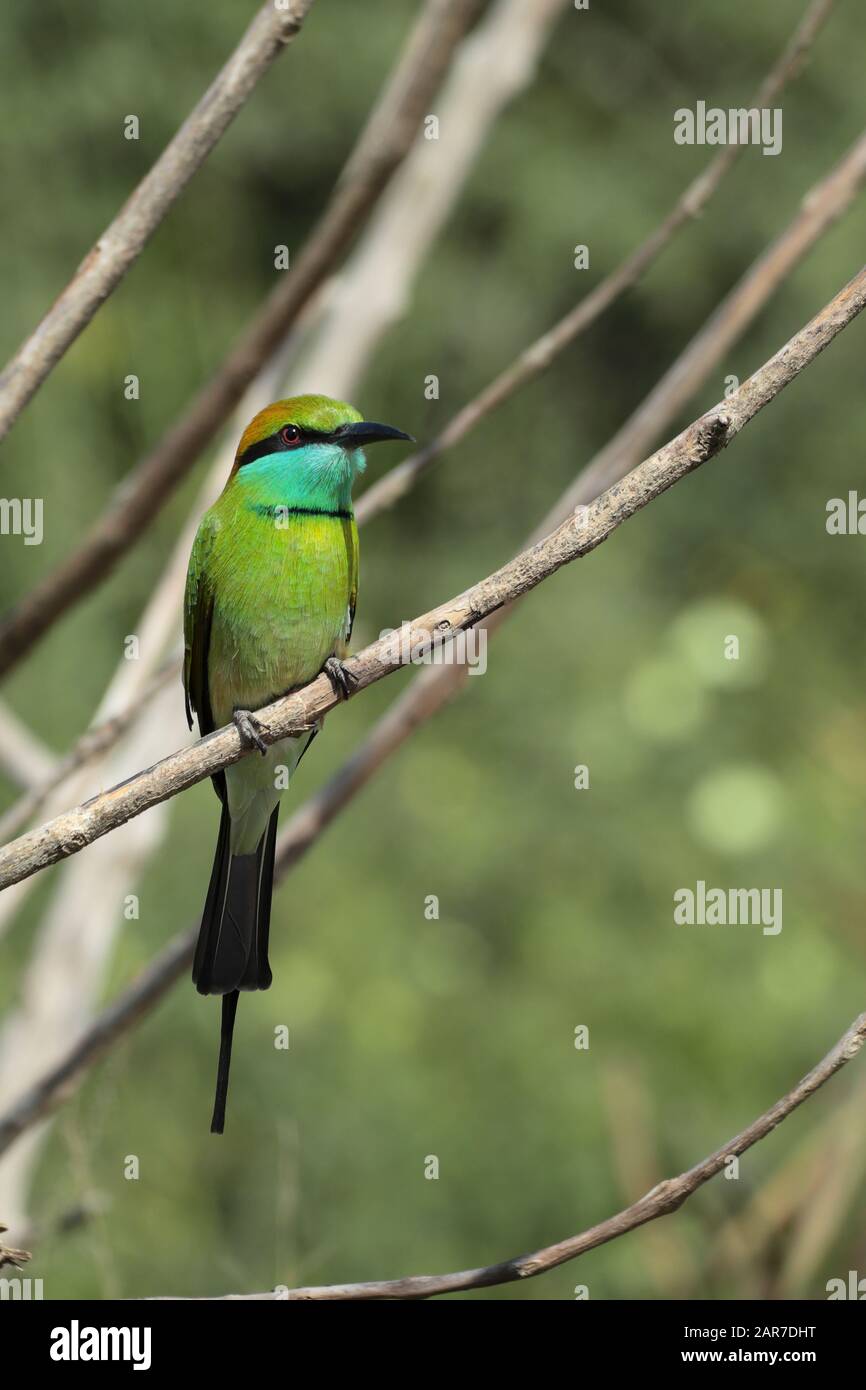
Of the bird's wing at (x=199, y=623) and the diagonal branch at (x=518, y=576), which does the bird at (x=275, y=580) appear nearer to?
the bird's wing at (x=199, y=623)

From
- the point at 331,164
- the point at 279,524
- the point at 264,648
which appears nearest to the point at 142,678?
the point at 264,648

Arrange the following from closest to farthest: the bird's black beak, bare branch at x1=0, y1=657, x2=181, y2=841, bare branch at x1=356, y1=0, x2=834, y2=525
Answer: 1. bare branch at x1=0, y1=657, x2=181, y2=841
2. bare branch at x1=356, y1=0, x2=834, y2=525
3. the bird's black beak

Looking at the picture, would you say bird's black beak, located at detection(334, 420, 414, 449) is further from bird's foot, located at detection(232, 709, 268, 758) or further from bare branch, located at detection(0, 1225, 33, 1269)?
bare branch, located at detection(0, 1225, 33, 1269)

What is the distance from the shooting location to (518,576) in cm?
171

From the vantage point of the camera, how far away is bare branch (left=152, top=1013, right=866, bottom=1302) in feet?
5.10

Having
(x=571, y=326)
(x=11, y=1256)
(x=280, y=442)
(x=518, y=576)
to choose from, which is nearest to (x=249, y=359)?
(x=280, y=442)

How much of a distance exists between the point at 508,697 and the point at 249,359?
3.77 meters

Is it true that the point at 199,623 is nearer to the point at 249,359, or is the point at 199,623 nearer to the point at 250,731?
the point at 249,359

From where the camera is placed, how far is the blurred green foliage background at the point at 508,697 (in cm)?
459

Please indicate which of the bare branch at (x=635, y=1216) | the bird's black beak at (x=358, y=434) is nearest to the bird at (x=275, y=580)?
the bird's black beak at (x=358, y=434)

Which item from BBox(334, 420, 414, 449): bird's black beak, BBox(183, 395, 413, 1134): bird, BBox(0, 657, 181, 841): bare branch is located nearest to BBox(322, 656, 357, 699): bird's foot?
BBox(0, 657, 181, 841): bare branch

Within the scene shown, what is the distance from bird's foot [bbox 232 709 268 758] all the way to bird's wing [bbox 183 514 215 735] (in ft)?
2.35

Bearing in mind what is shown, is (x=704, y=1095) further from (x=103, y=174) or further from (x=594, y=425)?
(x=103, y=174)

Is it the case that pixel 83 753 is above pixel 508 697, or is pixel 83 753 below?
below
